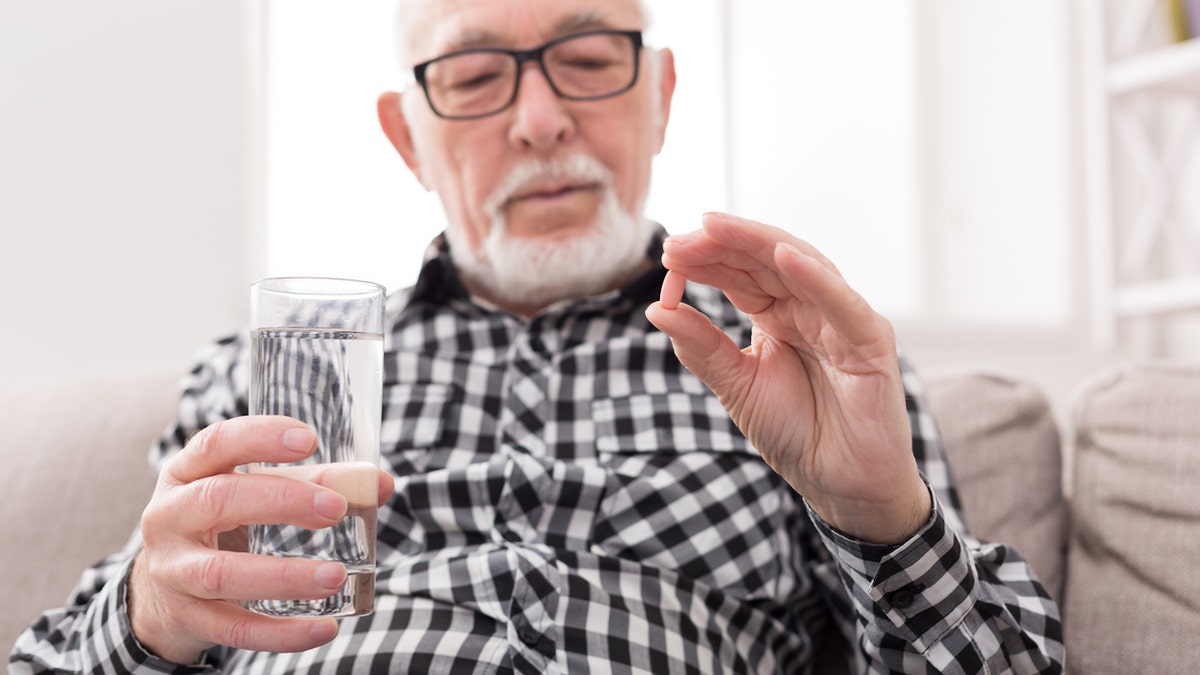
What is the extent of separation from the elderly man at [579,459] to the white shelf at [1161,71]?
124 centimetres

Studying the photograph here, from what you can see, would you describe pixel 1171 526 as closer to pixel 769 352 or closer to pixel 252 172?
pixel 769 352

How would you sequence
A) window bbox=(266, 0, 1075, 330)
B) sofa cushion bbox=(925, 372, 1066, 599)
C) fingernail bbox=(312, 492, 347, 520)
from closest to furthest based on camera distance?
fingernail bbox=(312, 492, 347, 520)
sofa cushion bbox=(925, 372, 1066, 599)
window bbox=(266, 0, 1075, 330)

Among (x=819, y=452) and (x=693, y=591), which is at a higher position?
(x=819, y=452)

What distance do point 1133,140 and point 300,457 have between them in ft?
7.04

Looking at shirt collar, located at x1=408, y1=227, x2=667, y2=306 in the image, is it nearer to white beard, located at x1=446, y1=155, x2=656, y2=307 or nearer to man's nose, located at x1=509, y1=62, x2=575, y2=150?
white beard, located at x1=446, y1=155, x2=656, y2=307

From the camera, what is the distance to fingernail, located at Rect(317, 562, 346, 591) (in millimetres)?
673

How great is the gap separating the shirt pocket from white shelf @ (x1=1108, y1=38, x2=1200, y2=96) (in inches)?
59.0

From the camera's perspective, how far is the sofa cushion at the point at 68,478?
1225mm

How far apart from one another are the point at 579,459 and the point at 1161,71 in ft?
5.49

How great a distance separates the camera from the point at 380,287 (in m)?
0.72

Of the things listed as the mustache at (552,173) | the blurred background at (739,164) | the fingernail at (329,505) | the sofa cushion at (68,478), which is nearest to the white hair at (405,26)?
the blurred background at (739,164)

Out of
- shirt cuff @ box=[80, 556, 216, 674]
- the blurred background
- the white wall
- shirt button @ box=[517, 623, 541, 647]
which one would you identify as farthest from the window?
shirt cuff @ box=[80, 556, 216, 674]

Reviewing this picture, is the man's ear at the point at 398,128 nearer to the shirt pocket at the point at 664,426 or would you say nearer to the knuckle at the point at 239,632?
the shirt pocket at the point at 664,426

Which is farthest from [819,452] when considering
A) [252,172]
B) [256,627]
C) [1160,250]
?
[1160,250]
